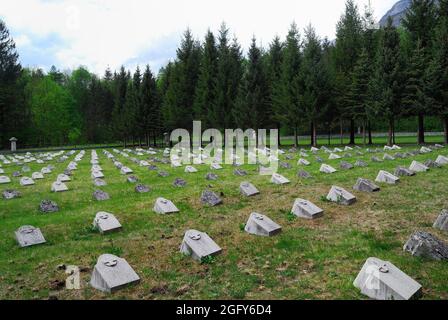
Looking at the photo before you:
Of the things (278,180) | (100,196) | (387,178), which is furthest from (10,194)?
(387,178)

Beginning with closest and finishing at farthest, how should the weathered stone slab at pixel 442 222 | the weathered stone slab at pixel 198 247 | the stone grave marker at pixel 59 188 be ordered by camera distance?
the weathered stone slab at pixel 198 247 < the weathered stone slab at pixel 442 222 < the stone grave marker at pixel 59 188

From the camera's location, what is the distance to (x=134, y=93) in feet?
152

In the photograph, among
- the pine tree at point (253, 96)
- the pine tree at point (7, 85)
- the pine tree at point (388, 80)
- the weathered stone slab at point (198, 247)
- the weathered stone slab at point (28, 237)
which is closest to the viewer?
the weathered stone slab at point (198, 247)

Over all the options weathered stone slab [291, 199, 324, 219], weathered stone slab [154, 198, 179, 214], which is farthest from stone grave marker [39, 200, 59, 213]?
weathered stone slab [291, 199, 324, 219]

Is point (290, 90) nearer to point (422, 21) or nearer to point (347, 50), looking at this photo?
point (347, 50)

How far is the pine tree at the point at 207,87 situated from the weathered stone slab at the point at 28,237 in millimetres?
31495

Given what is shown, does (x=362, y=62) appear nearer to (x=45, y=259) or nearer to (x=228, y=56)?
(x=228, y=56)

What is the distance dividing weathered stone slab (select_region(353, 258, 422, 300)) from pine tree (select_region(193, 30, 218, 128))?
34146 millimetres

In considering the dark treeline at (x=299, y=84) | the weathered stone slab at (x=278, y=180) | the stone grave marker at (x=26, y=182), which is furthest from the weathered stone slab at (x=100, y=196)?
the dark treeline at (x=299, y=84)

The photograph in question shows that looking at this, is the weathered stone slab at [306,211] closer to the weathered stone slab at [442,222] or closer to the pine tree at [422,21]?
the weathered stone slab at [442,222]

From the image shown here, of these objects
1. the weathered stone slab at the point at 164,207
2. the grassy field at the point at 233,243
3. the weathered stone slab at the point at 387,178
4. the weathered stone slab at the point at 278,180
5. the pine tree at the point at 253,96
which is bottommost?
the grassy field at the point at 233,243

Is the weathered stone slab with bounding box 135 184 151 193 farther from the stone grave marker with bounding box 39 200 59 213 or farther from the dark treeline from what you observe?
the dark treeline

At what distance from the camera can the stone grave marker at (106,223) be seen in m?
7.84

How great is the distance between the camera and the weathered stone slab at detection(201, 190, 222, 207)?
9930 mm
